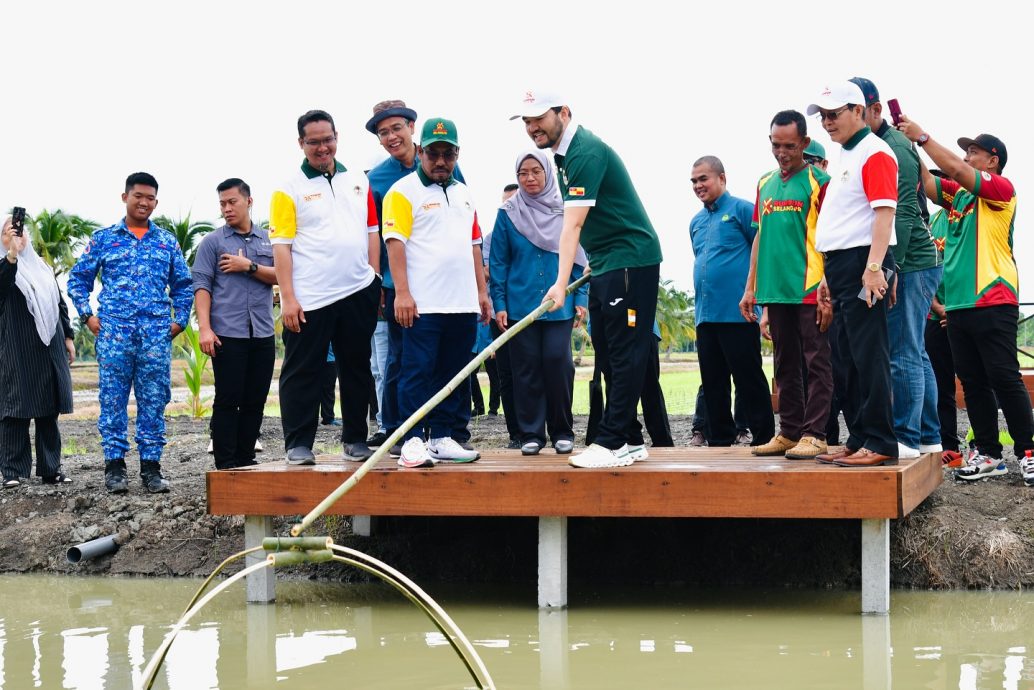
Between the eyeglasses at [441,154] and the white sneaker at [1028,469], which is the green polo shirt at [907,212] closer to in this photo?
the white sneaker at [1028,469]

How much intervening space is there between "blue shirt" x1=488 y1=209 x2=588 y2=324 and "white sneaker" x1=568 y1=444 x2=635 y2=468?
1.27 metres

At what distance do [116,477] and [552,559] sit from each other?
12.5 feet

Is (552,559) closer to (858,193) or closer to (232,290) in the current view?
(858,193)

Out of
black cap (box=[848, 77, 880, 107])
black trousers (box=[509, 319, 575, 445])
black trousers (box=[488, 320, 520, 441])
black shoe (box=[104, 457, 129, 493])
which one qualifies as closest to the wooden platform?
black trousers (box=[509, 319, 575, 445])

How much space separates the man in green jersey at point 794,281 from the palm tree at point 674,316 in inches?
1531

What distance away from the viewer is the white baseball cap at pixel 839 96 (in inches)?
201

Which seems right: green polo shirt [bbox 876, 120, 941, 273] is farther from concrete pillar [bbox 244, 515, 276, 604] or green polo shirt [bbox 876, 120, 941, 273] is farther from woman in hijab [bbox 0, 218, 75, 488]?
woman in hijab [bbox 0, 218, 75, 488]

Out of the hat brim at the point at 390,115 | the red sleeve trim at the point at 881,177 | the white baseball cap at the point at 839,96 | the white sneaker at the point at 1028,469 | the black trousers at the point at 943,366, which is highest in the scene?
the hat brim at the point at 390,115

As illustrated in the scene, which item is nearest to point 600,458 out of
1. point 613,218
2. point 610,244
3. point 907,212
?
point 610,244

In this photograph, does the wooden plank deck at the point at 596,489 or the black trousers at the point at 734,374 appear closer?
the wooden plank deck at the point at 596,489

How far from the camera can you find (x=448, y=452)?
5.94 m

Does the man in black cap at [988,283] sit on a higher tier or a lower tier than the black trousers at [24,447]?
higher

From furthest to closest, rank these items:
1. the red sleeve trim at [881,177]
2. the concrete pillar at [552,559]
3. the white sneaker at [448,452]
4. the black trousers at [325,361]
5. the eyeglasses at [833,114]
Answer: the white sneaker at [448,452]
the black trousers at [325,361]
the concrete pillar at [552,559]
the eyeglasses at [833,114]
the red sleeve trim at [881,177]

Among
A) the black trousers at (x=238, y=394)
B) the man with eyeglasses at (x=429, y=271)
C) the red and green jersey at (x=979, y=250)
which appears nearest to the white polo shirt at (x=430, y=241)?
the man with eyeglasses at (x=429, y=271)
